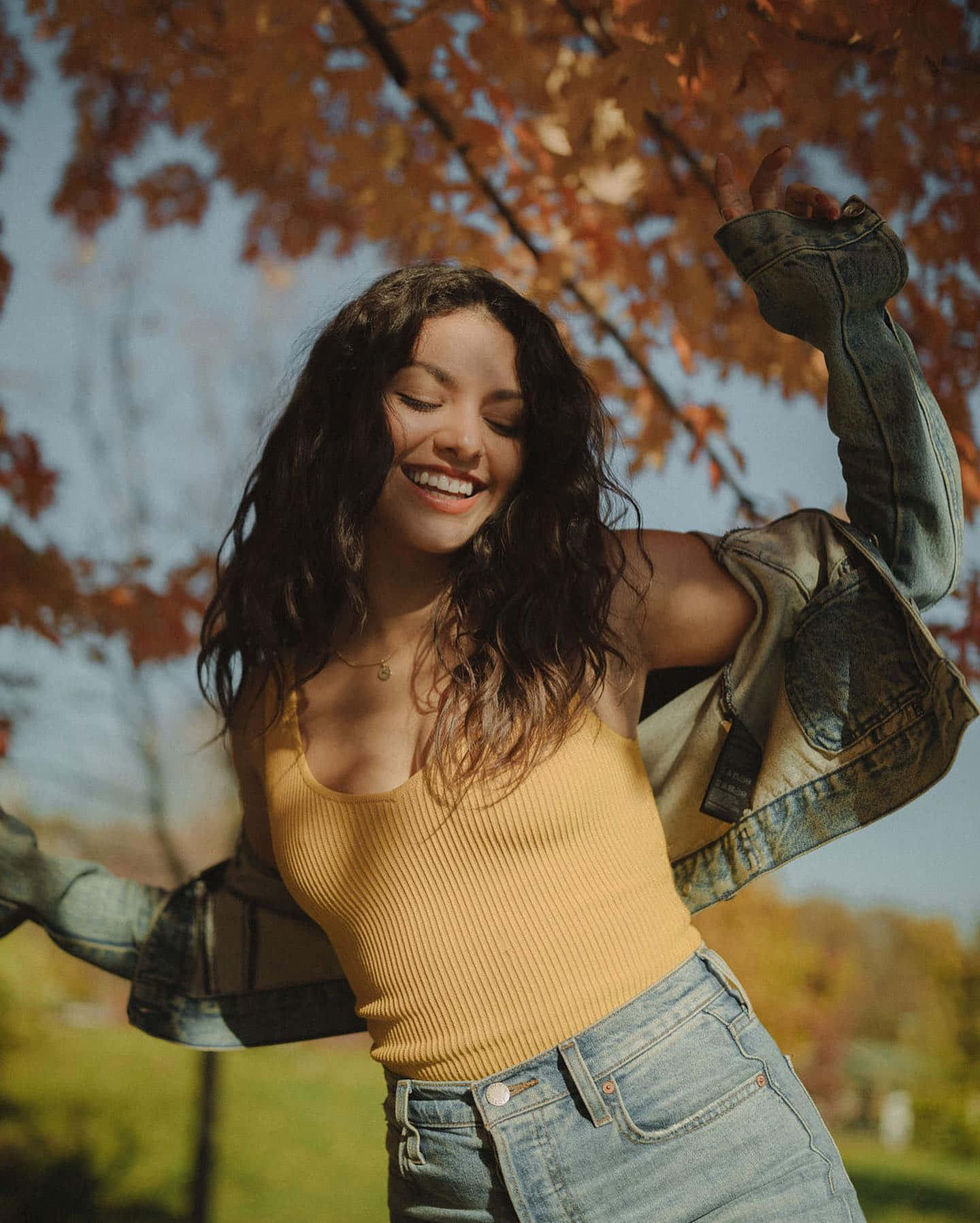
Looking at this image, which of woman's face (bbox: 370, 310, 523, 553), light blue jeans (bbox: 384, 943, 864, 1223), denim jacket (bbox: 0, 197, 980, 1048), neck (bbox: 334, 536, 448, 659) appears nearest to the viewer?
light blue jeans (bbox: 384, 943, 864, 1223)

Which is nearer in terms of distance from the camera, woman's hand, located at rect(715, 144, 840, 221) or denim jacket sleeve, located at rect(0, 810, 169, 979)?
woman's hand, located at rect(715, 144, 840, 221)

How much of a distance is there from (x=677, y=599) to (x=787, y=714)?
270 millimetres

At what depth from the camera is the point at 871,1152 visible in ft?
26.9

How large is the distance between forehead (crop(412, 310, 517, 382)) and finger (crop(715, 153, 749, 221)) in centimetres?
44

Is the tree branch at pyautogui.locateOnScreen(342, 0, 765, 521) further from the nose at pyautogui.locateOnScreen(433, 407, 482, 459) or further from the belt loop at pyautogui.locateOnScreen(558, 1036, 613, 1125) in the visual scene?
the belt loop at pyautogui.locateOnScreen(558, 1036, 613, 1125)

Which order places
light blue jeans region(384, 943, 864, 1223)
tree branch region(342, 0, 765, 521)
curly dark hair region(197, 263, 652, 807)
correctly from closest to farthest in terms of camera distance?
1. light blue jeans region(384, 943, 864, 1223)
2. curly dark hair region(197, 263, 652, 807)
3. tree branch region(342, 0, 765, 521)

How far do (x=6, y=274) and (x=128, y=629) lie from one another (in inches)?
57.9

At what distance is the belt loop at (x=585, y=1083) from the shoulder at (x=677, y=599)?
2.09ft

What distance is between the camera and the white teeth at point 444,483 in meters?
1.81

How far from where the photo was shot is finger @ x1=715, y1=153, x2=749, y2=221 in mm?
1663

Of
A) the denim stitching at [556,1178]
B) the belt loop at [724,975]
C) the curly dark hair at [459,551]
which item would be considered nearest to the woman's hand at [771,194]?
the curly dark hair at [459,551]

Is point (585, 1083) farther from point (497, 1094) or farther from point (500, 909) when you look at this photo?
point (500, 909)

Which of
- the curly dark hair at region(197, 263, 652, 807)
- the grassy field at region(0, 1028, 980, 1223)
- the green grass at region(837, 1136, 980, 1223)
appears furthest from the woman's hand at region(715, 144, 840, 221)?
the green grass at region(837, 1136, 980, 1223)

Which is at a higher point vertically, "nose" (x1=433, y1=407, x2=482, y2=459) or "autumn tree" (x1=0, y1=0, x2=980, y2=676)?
"autumn tree" (x1=0, y1=0, x2=980, y2=676)
